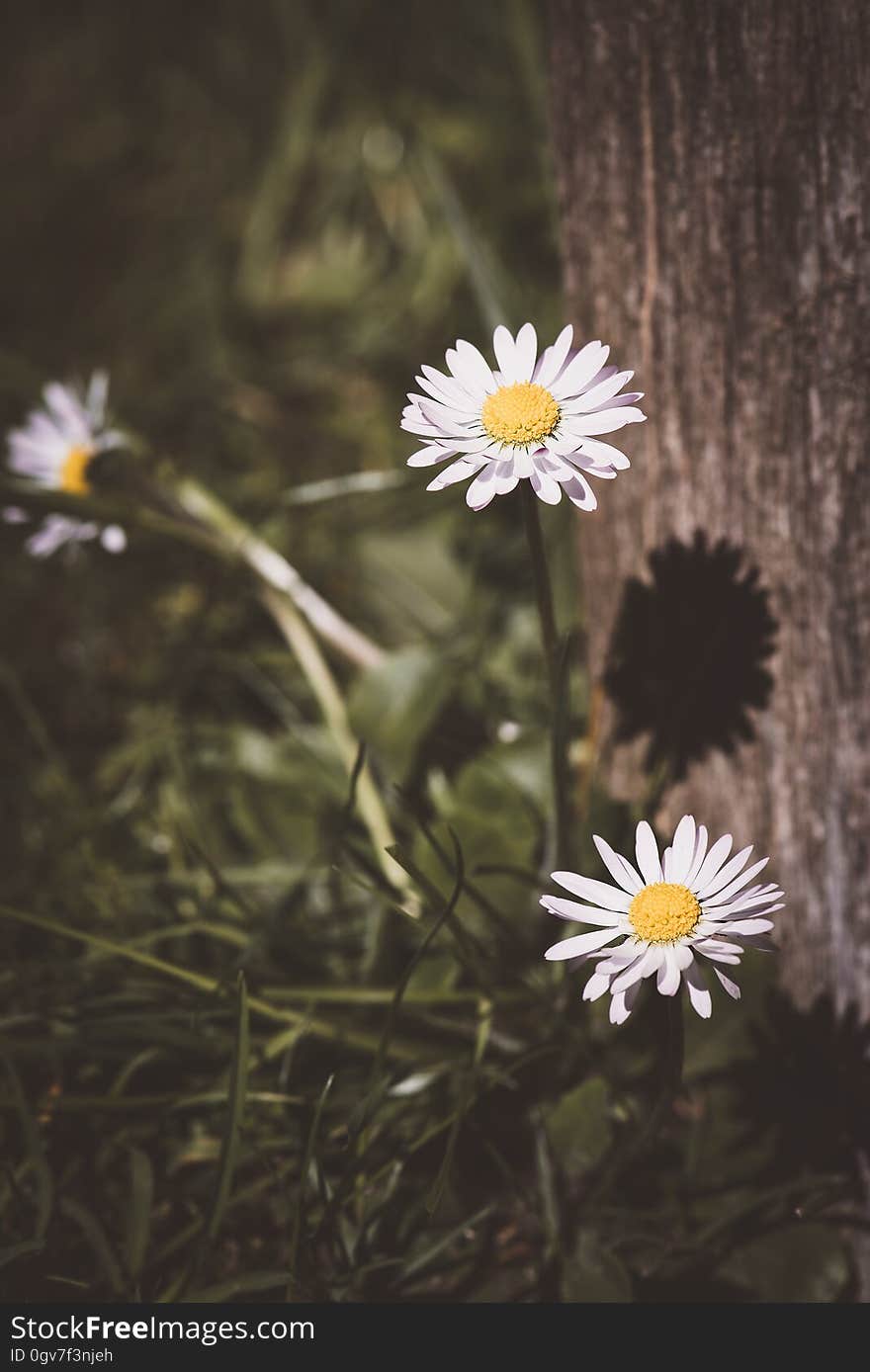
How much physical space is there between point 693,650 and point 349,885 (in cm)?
43

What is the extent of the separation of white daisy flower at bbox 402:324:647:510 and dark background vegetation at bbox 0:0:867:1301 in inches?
11.0

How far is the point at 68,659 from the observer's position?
1.45m

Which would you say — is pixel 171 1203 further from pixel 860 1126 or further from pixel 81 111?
pixel 81 111

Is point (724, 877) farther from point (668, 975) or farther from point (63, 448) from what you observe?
point (63, 448)

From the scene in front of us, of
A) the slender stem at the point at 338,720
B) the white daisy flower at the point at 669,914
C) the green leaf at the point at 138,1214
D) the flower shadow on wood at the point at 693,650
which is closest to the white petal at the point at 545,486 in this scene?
the white daisy flower at the point at 669,914

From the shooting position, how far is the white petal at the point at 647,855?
0.62m

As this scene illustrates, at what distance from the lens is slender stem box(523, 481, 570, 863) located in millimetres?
654

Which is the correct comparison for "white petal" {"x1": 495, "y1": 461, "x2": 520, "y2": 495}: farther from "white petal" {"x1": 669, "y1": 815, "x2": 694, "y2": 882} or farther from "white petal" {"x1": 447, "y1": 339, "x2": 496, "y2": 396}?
"white petal" {"x1": 669, "y1": 815, "x2": 694, "y2": 882}

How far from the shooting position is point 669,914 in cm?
60

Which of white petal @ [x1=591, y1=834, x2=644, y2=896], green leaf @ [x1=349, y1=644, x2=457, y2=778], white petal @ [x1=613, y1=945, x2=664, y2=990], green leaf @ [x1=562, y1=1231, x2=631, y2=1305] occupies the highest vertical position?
green leaf @ [x1=349, y1=644, x2=457, y2=778]

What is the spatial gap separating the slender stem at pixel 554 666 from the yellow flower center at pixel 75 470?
1.80 ft

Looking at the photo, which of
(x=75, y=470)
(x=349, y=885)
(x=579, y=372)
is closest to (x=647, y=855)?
(x=579, y=372)

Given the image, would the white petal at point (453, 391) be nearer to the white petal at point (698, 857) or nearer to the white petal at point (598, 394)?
the white petal at point (598, 394)

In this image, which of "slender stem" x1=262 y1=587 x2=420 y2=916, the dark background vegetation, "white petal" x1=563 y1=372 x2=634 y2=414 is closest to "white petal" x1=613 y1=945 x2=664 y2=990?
the dark background vegetation
